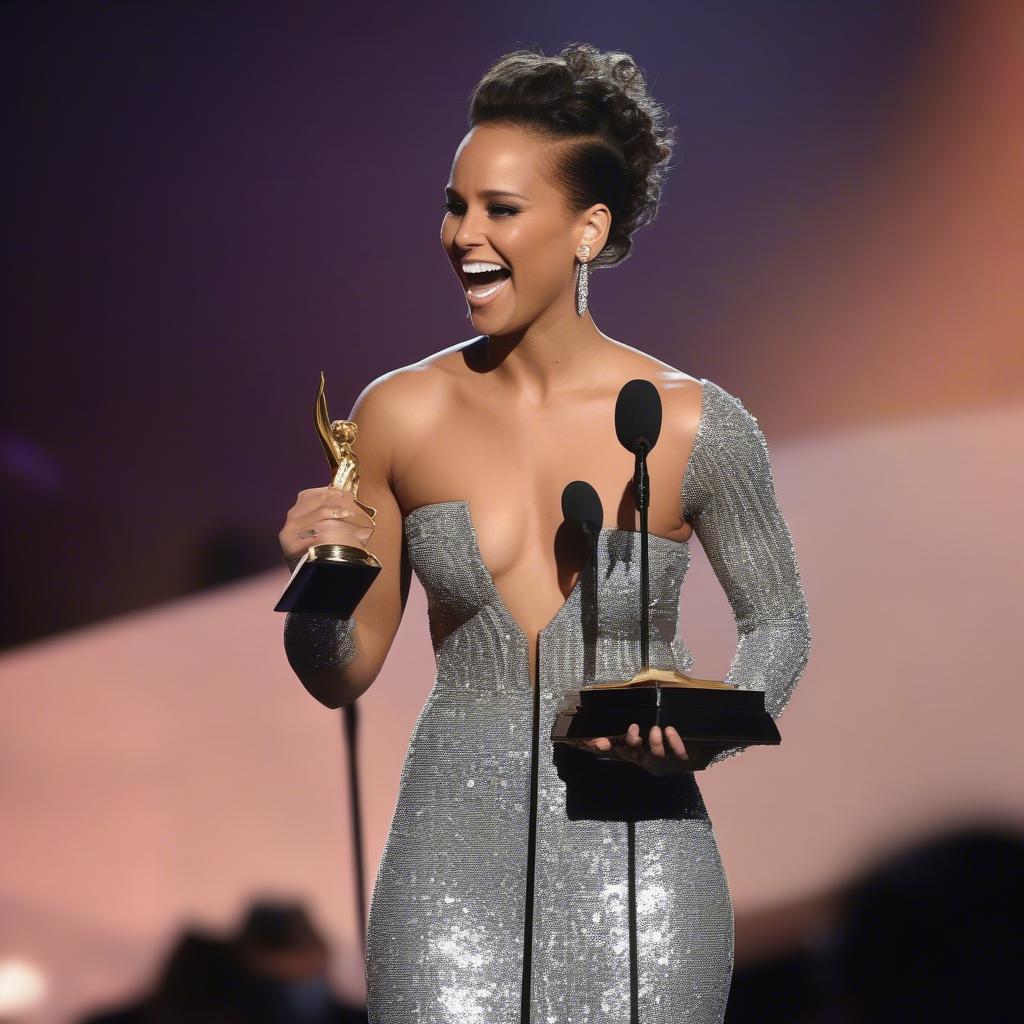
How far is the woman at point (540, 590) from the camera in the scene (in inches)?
65.9

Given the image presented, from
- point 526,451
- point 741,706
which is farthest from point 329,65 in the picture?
point 741,706

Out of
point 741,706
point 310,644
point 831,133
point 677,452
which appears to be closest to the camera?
point 741,706

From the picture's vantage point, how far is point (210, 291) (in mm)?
2980

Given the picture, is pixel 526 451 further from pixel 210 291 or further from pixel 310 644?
pixel 210 291

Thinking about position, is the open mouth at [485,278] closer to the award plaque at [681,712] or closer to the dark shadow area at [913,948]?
the award plaque at [681,712]

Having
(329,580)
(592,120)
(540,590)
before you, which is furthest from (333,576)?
(592,120)

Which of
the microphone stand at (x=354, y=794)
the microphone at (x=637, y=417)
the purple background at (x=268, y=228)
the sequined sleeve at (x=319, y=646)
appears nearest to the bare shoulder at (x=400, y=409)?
the sequined sleeve at (x=319, y=646)

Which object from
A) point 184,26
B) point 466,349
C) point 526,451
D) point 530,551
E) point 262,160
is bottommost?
point 530,551

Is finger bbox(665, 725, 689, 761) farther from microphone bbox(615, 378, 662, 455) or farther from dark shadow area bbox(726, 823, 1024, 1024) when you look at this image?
dark shadow area bbox(726, 823, 1024, 1024)

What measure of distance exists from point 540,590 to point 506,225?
1.34 ft

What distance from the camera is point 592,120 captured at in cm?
184

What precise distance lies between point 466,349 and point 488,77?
1.05 ft

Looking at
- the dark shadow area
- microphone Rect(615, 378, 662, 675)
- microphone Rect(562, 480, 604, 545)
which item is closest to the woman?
microphone Rect(562, 480, 604, 545)

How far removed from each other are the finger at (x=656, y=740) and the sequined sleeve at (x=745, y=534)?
39 cm
